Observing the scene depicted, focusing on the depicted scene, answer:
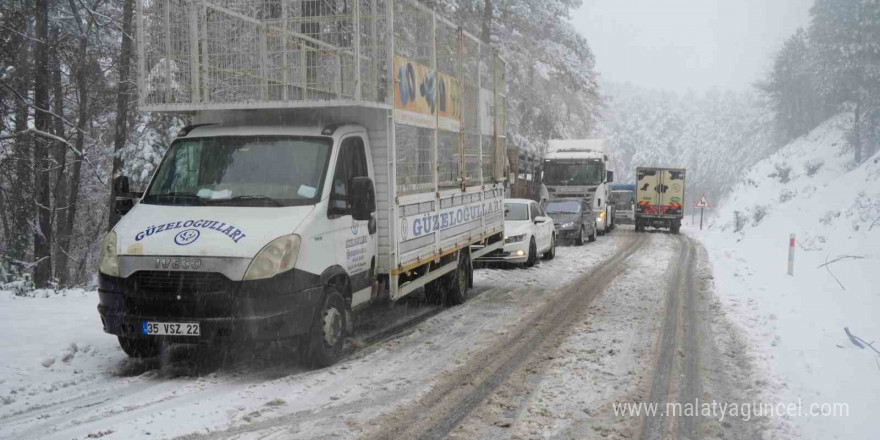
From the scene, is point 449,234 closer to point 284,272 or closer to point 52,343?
point 284,272

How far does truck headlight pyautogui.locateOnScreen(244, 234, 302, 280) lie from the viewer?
6.08 m

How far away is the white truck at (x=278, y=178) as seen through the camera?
6160mm

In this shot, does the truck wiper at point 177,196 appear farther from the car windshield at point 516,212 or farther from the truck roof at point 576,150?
the truck roof at point 576,150

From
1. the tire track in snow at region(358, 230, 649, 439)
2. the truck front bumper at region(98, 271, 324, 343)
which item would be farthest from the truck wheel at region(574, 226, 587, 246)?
the truck front bumper at region(98, 271, 324, 343)

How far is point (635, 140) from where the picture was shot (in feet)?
401

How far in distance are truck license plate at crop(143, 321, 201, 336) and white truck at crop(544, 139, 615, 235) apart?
2328cm

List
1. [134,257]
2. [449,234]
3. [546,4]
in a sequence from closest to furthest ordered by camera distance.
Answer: [134,257]
[449,234]
[546,4]

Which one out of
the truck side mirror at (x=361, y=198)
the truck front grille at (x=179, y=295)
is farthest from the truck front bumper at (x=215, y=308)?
the truck side mirror at (x=361, y=198)

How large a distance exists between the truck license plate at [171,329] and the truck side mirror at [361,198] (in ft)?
6.32

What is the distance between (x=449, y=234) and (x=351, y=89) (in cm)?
333

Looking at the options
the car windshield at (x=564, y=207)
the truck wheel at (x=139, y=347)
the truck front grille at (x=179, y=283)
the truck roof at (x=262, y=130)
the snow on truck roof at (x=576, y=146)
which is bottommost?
the truck wheel at (x=139, y=347)

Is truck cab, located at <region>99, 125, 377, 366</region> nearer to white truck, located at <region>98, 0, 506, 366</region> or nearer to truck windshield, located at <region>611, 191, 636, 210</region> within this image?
white truck, located at <region>98, 0, 506, 366</region>

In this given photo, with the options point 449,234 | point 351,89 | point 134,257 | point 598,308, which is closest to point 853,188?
point 598,308

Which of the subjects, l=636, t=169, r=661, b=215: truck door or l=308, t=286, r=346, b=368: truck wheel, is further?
l=636, t=169, r=661, b=215: truck door
